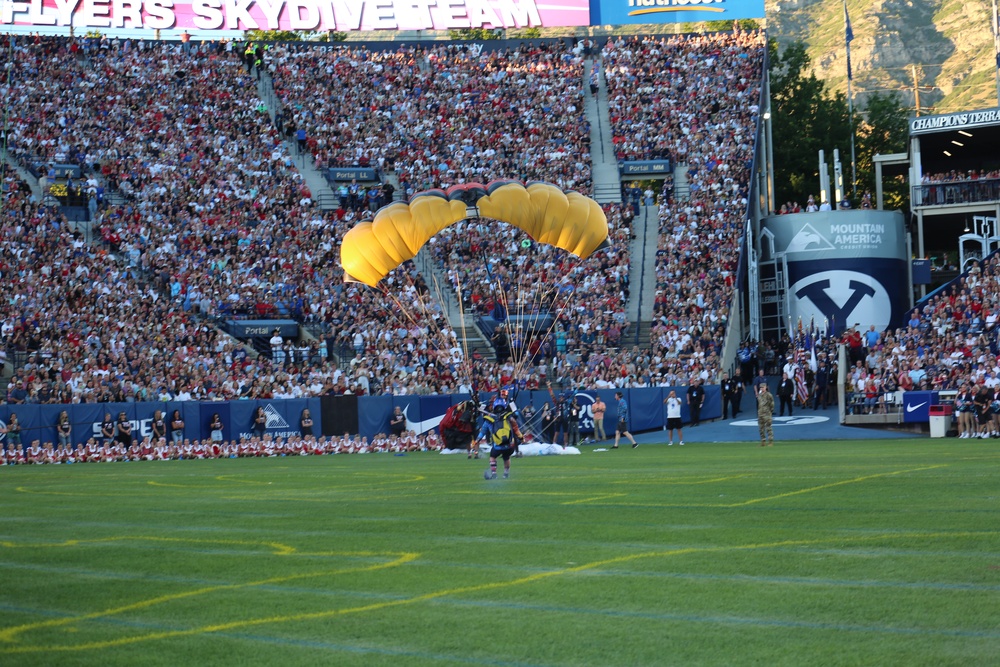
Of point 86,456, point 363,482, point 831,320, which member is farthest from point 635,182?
point 363,482

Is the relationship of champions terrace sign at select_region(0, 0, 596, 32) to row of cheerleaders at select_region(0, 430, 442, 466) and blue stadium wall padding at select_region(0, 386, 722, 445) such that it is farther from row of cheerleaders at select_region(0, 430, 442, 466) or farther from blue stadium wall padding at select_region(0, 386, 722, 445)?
row of cheerleaders at select_region(0, 430, 442, 466)

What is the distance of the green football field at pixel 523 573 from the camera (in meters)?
6.44

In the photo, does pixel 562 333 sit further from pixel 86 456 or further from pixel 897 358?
pixel 86 456

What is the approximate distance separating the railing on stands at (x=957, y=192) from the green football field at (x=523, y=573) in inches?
988

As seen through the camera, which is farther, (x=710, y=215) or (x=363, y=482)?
(x=710, y=215)

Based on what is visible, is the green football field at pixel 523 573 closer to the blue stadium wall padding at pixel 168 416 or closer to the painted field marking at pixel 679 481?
the painted field marking at pixel 679 481

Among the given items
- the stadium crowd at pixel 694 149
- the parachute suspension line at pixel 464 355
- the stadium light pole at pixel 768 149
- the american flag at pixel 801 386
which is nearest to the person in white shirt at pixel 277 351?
the parachute suspension line at pixel 464 355

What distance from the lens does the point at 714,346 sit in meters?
34.1

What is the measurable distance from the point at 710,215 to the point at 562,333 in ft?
27.2

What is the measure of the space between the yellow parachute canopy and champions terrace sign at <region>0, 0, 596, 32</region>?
2801cm

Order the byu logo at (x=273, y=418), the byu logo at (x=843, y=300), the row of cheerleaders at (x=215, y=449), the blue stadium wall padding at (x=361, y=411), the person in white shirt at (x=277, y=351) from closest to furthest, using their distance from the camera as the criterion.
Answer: the row of cheerleaders at (x=215, y=449), the blue stadium wall padding at (x=361, y=411), the byu logo at (x=273, y=418), the person in white shirt at (x=277, y=351), the byu logo at (x=843, y=300)

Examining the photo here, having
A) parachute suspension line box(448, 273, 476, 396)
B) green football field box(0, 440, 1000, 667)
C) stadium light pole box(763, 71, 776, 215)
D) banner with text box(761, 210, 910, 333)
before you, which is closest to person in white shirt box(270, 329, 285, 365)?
parachute suspension line box(448, 273, 476, 396)

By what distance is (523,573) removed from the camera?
28.8 ft

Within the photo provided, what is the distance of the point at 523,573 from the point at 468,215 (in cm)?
1501
